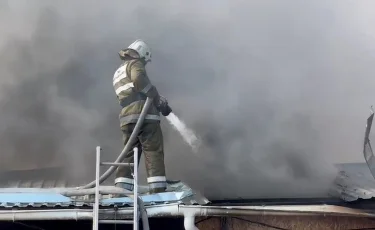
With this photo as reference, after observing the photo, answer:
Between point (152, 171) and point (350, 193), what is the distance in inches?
103

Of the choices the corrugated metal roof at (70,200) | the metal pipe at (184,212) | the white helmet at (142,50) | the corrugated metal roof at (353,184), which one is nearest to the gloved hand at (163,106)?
the white helmet at (142,50)

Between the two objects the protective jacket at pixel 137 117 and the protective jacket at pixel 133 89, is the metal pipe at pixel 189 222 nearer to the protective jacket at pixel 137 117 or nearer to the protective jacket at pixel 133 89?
the protective jacket at pixel 137 117

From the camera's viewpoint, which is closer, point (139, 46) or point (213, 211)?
point (213, 211)

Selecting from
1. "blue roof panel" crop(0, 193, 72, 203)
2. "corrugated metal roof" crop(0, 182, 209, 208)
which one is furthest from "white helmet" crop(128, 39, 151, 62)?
"blue roof panel" crop(0, 193, 72, 203)

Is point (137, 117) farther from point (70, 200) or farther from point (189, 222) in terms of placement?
point (189, 222)

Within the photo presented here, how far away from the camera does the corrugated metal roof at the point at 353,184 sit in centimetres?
630

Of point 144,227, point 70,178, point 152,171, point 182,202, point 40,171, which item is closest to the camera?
point 144,227

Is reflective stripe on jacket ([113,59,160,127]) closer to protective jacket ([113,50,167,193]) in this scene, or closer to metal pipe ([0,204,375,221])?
protective jacket ([113,50,167,193])

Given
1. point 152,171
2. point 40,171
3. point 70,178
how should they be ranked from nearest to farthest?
point 152,171, point 70,178, point 40,171

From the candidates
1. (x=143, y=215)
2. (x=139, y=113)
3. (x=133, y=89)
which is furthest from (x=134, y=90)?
(x=143, y=215)

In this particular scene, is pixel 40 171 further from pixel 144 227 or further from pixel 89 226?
pixel 144 227

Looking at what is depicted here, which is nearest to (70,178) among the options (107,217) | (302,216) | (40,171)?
(40,171)

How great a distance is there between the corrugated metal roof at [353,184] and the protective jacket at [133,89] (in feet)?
8.82

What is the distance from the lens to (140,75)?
6332 mm
